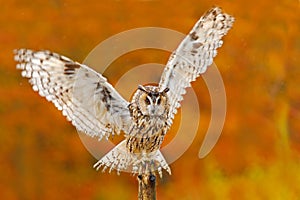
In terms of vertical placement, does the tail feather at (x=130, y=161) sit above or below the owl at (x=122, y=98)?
below

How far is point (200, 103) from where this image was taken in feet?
6.63

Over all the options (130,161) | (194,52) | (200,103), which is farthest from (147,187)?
(200,103)

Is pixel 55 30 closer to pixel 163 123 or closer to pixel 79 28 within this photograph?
pixel 79 28

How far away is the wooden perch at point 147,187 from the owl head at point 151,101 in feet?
0.51

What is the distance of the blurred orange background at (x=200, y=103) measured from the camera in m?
2.03

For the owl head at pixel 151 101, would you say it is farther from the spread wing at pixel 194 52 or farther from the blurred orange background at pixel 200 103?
the blurred orange background at pixel 200 103

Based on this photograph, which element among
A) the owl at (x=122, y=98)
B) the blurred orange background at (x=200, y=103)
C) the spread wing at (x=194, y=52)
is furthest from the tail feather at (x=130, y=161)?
the blurred orange background at (x=200, y=103)

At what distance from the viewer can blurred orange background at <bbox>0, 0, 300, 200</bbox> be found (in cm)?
203

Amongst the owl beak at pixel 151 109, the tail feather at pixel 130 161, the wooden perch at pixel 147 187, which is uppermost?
the owl beak at pixel 151 109

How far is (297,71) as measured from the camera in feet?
7.41

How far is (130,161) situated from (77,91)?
24 cm

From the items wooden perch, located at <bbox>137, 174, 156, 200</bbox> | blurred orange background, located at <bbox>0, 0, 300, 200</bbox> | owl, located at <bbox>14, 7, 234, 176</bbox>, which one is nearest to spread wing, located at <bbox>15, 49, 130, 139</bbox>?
owl, located at <bbox>14, 7, 234, 176</bbox>

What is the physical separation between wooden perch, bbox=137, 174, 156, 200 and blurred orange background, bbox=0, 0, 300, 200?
702mm

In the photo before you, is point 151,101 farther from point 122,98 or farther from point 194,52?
point 194,52
